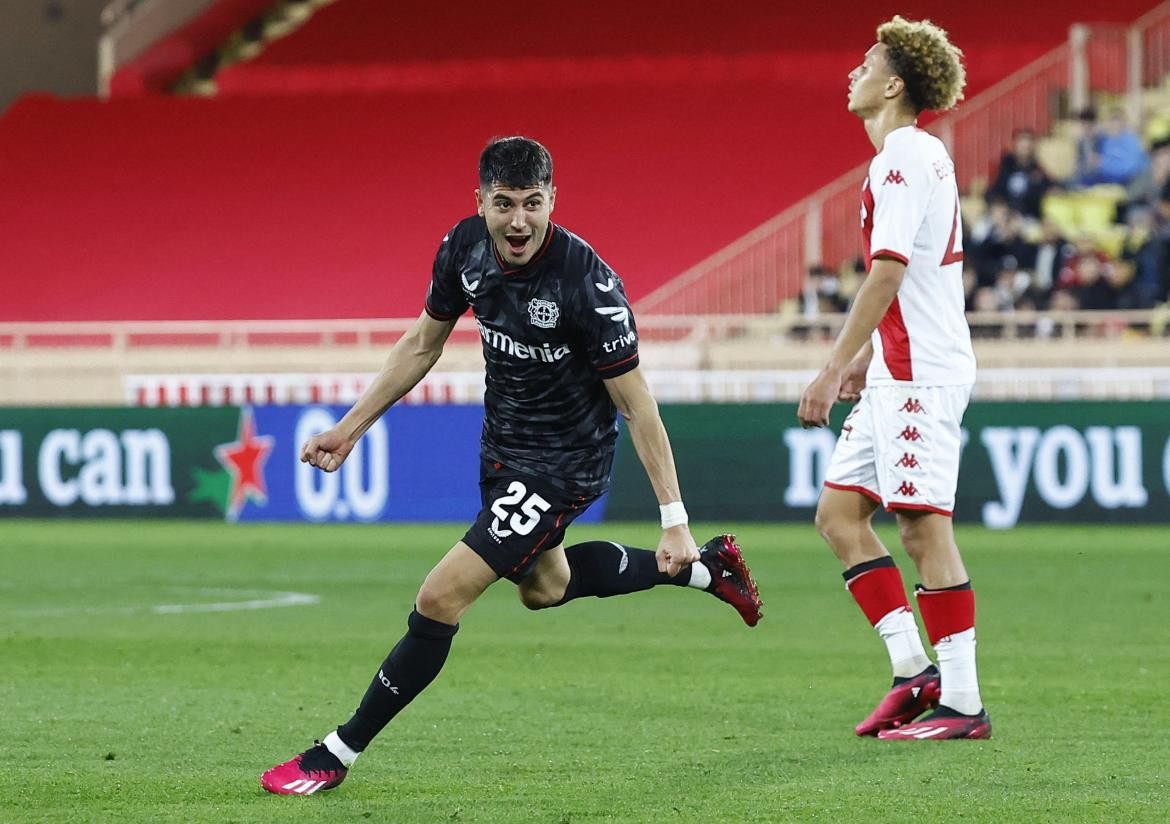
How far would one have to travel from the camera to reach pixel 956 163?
25.8 meters

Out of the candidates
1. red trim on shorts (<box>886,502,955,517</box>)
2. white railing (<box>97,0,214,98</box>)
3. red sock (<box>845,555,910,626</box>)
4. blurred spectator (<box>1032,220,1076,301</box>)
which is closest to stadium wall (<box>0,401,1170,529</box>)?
blurred spectator (<box>1032,220,1076,301</box>)

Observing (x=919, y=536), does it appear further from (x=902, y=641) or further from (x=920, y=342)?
(x=920, y=342)

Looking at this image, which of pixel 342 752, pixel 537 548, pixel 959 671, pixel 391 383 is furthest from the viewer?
pixel 959 671

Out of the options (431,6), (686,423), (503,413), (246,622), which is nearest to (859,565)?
(503,413)

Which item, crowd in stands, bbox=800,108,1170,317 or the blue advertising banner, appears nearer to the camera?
the blue advertising banner

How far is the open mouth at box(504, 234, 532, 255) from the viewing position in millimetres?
5973

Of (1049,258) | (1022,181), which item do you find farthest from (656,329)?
(1049,258)

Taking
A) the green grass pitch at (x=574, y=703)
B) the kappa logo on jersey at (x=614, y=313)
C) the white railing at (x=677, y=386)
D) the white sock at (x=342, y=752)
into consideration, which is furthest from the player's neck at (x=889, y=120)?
the white railing at (x=677, y=386)

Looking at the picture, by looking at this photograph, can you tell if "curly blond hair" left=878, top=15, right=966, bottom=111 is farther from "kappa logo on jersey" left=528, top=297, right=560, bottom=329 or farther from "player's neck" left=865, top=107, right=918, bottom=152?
"kappa logo on jersey" left=528, top=297, right=560, bottom=329

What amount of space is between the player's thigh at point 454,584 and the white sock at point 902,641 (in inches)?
73.3

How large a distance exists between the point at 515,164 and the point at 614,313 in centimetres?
55

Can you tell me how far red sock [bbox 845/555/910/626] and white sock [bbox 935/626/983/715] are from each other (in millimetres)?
325

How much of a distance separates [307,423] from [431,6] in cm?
1532

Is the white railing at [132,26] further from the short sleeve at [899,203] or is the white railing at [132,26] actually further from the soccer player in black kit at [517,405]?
the soccer player in black kit at [517,405]
